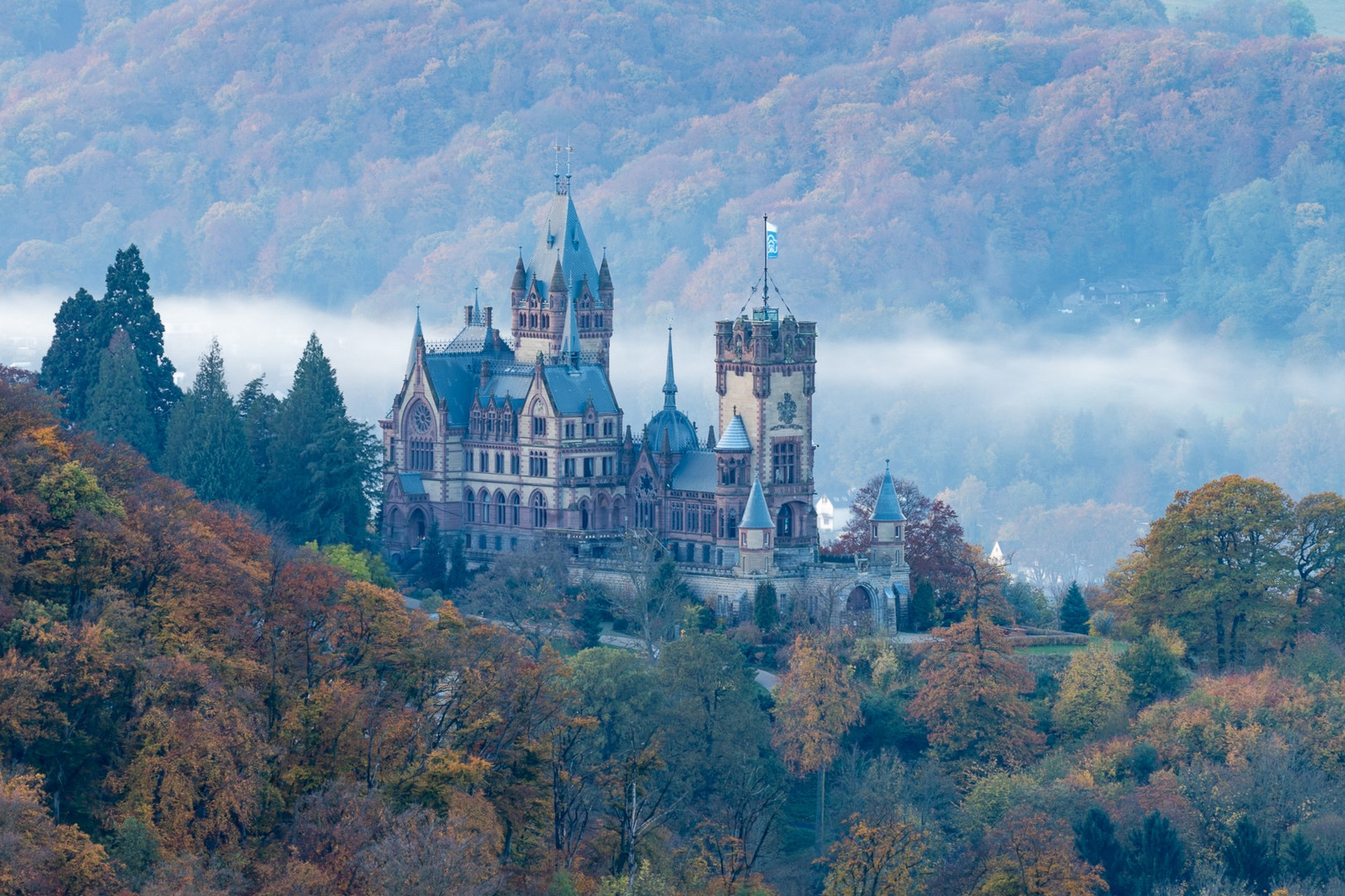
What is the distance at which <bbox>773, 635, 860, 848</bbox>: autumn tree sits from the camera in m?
107

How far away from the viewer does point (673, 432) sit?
429 feet

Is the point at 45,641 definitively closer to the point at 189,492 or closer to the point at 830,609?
the point at 189,492

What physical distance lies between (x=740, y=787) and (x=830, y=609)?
18.0 m

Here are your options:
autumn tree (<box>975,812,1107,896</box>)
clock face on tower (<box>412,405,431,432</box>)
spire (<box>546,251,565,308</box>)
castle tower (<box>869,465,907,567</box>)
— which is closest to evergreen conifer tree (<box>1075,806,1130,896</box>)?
autumn tree (<box>975,812,1107,896</box>)

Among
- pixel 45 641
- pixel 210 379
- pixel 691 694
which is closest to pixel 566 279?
pixel 210 379

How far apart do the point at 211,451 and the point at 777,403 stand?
25.4m

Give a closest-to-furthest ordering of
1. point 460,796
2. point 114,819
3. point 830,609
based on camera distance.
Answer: point 114,819 < point 460,796 < point 830,609

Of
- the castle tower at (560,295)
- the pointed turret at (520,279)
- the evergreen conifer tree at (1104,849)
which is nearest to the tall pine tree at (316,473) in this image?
the castle tower at (560,295)

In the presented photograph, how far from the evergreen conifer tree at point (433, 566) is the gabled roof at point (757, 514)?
14.7m

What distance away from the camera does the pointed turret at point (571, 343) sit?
133625mm

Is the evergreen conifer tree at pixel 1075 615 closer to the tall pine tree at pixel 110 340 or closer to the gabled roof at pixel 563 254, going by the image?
the gabled roof at pixel 563 254

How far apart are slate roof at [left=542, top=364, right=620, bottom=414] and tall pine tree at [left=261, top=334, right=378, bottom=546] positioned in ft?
32.1

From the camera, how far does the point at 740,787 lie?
103 metres

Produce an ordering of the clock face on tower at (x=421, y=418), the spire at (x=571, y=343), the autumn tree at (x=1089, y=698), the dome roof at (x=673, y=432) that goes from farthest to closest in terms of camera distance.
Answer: the clock face on tower at (x=421, y=418), the spire at (x=571, y=343), the dome roof at (x=673, y=432), the autumn tree at (x=1089, y=698)
